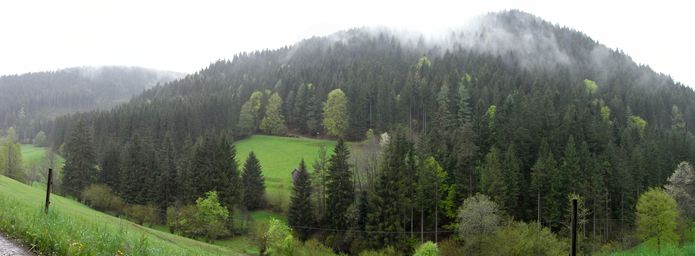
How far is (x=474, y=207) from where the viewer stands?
5128 centimetres

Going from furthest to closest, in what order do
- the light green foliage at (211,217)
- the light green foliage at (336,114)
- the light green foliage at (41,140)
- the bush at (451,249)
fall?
1. the light green foliage at (41,140)
2. the light green foliage at (336,114)
3. the light green foliage at (211,217)
4. the bush at (451,249)

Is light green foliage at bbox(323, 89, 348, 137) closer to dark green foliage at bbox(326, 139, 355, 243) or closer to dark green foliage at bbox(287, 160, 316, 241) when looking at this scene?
dark green foliage at bbox(326, 139, 355, 243)

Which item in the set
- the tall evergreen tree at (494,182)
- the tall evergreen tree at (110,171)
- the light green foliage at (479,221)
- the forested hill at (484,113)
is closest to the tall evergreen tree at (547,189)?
the forested hill at (484,113)

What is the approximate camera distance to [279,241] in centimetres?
4838

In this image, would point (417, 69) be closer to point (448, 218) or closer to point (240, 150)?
point (240, 150)

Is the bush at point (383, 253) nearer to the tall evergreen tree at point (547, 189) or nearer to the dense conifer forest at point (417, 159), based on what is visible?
the dense conifer forest at point (417, 159)

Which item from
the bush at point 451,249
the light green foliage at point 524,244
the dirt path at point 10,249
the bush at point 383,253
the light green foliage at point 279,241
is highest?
the dirt path at point 10,249

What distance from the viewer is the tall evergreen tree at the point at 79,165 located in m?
82.1

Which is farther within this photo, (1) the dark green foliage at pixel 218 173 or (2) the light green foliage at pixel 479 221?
(1) the dark green foliage at pixel 218 173

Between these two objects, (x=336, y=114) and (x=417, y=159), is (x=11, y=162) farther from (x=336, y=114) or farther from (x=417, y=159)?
(x=417, y=159)

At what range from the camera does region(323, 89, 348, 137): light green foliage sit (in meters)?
120

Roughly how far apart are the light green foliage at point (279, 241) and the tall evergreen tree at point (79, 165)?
50.9 metres

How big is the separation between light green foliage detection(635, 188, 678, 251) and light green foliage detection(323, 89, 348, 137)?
75.9 metres

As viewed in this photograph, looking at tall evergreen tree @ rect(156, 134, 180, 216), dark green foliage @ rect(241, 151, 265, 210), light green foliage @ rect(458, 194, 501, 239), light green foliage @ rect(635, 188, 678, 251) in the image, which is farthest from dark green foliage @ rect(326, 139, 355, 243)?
light green foliage @ rect(635, 188, 678, 251)
